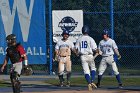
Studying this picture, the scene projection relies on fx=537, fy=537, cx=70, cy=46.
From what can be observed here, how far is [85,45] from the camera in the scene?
18.6 metres

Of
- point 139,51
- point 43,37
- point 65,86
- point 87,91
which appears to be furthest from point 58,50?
point 139,51

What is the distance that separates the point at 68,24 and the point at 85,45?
24.9ft

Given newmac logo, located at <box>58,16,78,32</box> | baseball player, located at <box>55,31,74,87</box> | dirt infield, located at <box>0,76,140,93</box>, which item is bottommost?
dirt infield, located at <box>0,76,140,93</box>

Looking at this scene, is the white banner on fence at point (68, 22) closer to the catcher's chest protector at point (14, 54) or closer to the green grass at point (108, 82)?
the green grass at point (108, 82)

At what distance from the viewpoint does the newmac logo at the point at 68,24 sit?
26.0 m

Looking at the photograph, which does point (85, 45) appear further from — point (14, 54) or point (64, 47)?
point (14, 54)

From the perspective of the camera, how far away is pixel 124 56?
30.7 metres

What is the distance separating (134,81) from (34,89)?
4.97m

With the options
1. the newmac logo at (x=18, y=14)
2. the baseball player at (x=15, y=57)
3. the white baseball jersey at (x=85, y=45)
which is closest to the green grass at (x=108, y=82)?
the white baseball jersey at (x=85, y=45)

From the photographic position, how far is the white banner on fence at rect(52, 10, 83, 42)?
85.1ft

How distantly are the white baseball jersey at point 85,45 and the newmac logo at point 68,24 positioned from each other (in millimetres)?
7339

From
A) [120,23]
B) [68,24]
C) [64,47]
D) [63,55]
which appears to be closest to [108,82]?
[63,55]

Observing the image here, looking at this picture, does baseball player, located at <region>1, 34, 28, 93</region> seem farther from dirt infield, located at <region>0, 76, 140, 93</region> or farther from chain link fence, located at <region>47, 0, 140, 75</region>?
chain link fence, located at <region>47, 0, 140, 75</region>

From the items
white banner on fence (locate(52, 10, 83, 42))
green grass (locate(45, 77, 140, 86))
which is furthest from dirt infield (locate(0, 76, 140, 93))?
white banner on fence (locate(52, 10, 83, 42))
